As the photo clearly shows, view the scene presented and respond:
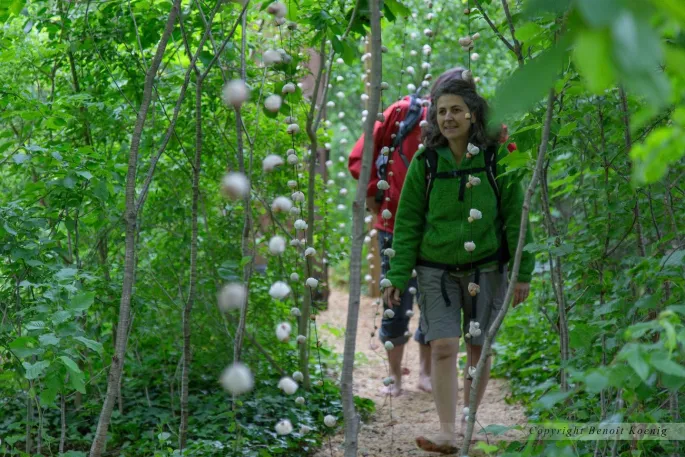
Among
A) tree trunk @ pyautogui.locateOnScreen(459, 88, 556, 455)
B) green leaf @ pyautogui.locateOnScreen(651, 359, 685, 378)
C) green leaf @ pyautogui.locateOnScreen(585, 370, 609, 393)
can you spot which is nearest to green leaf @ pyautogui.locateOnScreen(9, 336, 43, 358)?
tree trunk @ pyautogui.locateOnScreen(459, 88, 556, 455)

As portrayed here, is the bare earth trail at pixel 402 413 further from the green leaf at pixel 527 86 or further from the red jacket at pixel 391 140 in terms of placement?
the green leaf at pixel 527 86

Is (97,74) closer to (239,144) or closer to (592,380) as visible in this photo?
(239,144)

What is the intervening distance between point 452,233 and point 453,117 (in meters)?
0.50

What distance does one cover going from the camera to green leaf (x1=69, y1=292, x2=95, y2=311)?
7.56 feet

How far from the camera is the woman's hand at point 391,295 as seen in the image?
10.8 ft

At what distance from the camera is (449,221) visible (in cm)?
330

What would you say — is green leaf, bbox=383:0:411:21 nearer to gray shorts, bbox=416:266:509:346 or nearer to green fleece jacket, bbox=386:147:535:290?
green fleece jacket, bbox=386:147:535:290

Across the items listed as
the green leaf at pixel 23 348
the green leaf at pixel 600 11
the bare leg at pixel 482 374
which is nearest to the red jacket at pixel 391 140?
the bare leg at pixel 482 374

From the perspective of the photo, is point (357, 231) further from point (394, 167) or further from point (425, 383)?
point (425, 383)

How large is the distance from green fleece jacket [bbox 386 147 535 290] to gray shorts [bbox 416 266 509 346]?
77 millimetres

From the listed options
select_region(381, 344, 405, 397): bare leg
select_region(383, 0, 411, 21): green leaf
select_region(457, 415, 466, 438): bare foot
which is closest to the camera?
select_region(383, 0, 411, 21): green leaf

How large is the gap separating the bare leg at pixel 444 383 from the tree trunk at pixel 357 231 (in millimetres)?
1284

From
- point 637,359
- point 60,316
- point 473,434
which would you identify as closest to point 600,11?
point 637,359

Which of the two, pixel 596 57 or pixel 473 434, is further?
pixel 473 434
